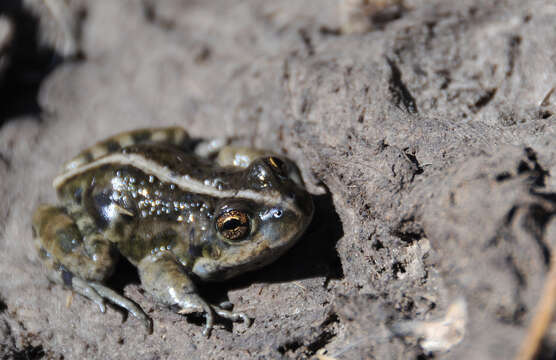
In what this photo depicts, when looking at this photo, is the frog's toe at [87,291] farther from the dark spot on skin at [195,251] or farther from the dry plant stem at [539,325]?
the dry plant stem at [539,325]

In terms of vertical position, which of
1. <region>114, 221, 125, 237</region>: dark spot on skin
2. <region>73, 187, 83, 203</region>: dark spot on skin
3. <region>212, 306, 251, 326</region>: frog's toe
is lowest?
<region>212, 306, 251, 326</region>: frog's toe

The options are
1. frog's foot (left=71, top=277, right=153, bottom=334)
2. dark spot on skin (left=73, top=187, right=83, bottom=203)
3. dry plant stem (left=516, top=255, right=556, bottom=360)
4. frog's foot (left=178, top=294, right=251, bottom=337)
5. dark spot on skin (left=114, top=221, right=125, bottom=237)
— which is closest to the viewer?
dry plant stem (left=516, top=255, right=556, bottom=360)

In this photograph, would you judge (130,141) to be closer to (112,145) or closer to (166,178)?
(112,145)

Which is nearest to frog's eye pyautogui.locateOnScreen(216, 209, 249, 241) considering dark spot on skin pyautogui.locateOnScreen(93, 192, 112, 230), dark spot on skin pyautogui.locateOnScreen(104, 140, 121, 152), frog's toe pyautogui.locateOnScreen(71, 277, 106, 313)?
dark spot on skin pyautogui.locateOnScreen(93, 192, 112, 230)

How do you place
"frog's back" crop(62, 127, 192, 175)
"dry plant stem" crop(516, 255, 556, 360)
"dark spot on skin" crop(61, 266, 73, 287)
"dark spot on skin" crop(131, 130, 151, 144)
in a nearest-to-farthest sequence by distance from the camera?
"dry plant stem" crop(516, 255, 556, 360)
"dark spot on skin" crop(61, 266, 73, 287)
"frog's back" crop(62, 127, 192, 175)
"dark spot on skin" crop(131, 130, 151, 144)

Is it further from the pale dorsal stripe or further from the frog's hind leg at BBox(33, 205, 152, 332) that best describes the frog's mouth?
the frog's hind leg at BBox(33, 205, 152, 332)

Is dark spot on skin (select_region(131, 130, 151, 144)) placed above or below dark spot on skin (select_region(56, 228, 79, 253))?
above

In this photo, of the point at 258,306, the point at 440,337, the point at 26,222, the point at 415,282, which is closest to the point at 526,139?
the point at 415,282

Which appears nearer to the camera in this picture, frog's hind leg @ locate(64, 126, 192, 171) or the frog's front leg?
the frog's front leg
